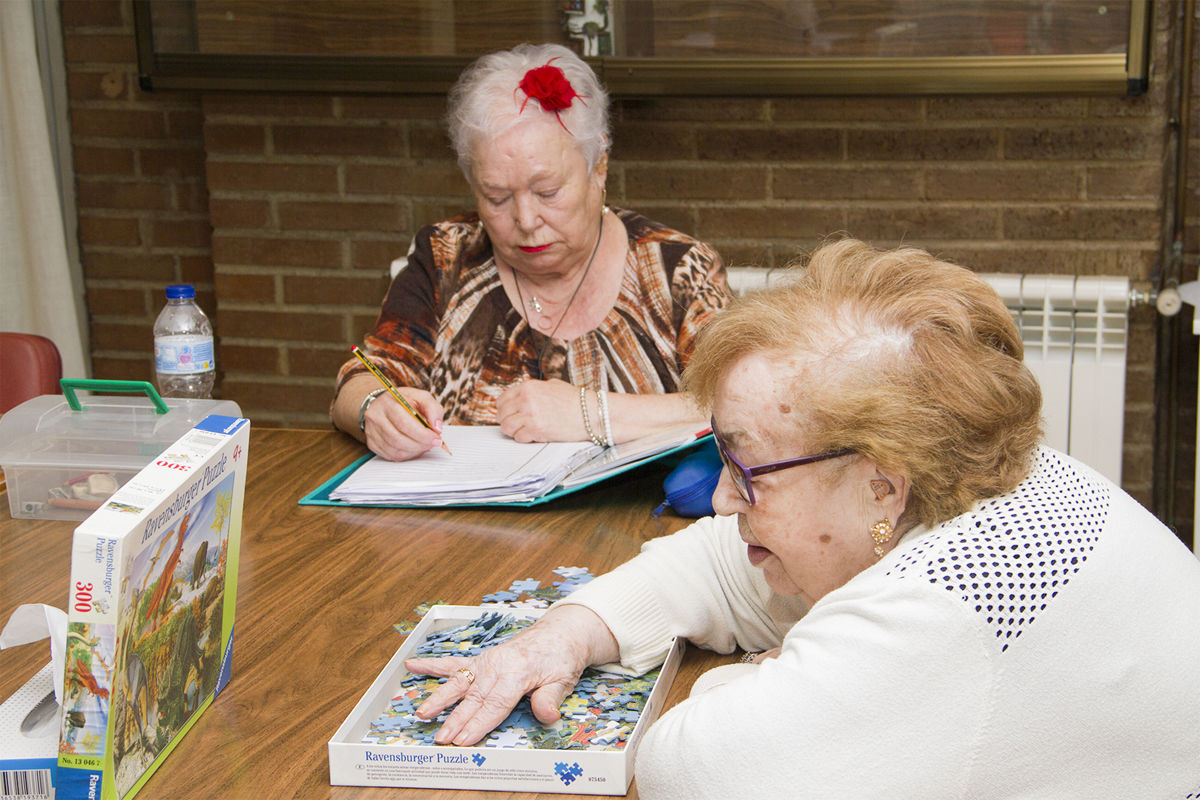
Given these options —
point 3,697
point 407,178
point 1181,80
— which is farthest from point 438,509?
point 1181,80

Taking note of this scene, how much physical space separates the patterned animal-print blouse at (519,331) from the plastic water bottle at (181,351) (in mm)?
317

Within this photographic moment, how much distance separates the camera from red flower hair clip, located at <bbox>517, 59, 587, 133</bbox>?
7.35ft

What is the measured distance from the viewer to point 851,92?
272cm

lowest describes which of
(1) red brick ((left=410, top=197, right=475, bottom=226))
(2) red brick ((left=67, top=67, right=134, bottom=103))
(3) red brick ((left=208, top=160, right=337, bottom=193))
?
(1) red brick ((left=410, top=197, right=475, bottom=226))

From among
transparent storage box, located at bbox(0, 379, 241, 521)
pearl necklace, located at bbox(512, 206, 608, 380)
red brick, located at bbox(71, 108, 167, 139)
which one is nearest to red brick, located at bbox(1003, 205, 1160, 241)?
pearl necklace, located at bbox(512, 206, 608, 380)

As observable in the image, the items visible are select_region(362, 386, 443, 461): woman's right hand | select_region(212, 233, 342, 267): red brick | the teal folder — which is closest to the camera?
the teal folder

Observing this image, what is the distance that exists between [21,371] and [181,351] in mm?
602

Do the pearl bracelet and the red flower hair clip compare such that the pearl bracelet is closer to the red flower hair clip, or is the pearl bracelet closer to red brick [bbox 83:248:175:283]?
the red flower hair clip

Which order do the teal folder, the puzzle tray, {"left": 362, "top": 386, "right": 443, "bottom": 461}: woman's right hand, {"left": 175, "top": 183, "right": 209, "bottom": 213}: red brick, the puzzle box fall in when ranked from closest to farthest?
1. the puzzle box
2. the puzzle tray
3. the teal folder
4. {"left": 362, "top": 386, "right": 443, "bottom": 461}: woman's right hand
5. {"left": 175, "top": 183, "right": 209, "bottom": 213}: red brick

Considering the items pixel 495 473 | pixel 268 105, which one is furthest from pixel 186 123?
pixel 495 473

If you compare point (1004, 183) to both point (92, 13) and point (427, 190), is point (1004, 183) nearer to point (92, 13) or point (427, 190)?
point (427, 190)

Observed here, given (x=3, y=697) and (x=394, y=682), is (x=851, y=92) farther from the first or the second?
(x=3, y=697)

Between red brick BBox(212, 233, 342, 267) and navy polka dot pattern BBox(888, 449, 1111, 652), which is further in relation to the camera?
red brick BBox(212, 233, 342, 267)

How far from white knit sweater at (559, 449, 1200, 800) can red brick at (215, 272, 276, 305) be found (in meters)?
2.40
